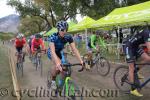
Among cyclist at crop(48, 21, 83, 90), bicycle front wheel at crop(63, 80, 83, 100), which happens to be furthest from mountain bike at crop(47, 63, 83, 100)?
cyclist at crop(48, 21, 83, 90)

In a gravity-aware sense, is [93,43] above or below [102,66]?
above

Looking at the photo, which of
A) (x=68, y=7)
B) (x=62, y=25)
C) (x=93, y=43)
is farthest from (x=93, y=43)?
(x=68, y=7)

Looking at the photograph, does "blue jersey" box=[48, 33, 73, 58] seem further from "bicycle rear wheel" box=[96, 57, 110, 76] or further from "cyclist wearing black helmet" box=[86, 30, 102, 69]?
"cyclist wearing black helmet" box=[86, 30, 102, 69]

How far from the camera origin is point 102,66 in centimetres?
1315

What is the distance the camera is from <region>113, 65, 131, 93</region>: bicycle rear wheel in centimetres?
877

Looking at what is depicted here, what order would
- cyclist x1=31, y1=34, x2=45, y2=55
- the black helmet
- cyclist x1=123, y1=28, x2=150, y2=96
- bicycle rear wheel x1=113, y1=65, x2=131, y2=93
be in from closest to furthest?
the black helmet
cyclist x1=123, y1=28, x2=150, y2=96
bicycle rear wheel x1=113, y1=65, x2=131, y2=93
cyclist x1=31, y1=34, x2=45, y2=55

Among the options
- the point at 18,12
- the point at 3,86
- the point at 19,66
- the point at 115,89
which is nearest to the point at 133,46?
the point at 115,89

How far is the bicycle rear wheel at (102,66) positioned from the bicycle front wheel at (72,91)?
6105mm

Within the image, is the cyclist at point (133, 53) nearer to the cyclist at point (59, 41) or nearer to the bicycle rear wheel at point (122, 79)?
the bicycle rear wheel at point (122, 79)

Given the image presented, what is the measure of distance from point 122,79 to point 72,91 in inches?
99.3

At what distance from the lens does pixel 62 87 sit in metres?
7.51

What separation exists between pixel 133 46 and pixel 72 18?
54203mm

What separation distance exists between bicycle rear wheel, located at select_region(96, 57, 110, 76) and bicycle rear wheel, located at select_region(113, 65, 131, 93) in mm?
3452

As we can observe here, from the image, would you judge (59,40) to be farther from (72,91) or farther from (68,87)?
(72,91)
